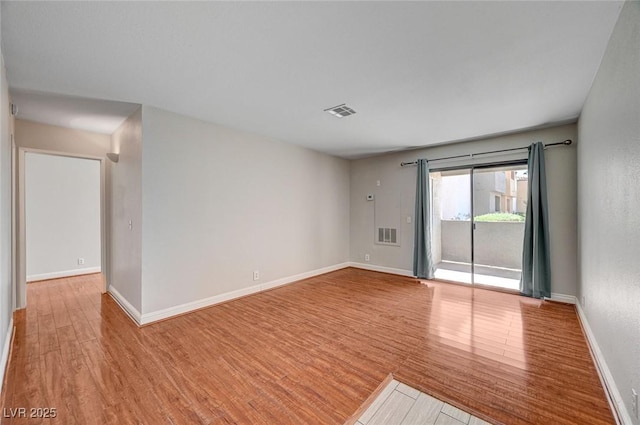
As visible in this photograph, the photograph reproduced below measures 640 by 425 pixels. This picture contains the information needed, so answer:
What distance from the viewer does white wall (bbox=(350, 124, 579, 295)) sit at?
369 cm

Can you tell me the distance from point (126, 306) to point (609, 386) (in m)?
4.88

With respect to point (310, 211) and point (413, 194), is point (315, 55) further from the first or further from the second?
point (413, 194)

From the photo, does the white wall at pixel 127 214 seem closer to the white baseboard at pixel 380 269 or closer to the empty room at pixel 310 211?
the empty room at pixel 310 211

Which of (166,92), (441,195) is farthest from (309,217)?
(166,92)

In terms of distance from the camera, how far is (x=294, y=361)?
228 centimetres

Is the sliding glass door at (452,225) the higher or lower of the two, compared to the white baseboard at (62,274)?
higher

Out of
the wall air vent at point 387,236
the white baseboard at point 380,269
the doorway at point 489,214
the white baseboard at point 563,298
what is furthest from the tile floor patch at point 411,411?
the wall air vent at point 387,236

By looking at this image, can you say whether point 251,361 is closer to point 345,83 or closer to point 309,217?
point 345,83

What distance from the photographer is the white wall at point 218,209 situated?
3.14 metres

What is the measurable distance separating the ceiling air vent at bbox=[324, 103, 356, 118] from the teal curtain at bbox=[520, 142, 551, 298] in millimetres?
2916

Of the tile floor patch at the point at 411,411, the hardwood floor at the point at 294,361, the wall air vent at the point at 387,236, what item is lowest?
the tile floor patch at the point at 411,411

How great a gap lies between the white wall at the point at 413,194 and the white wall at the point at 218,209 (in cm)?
117

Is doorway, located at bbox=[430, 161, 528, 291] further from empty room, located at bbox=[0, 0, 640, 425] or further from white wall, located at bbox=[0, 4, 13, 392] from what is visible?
white wall, located at bbox=[0, 4, 13, 392]

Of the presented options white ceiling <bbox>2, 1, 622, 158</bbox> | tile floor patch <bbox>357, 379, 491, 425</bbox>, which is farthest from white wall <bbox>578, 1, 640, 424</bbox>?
tile floor patch <bbox>357, 379, 491, 425</bbox>
